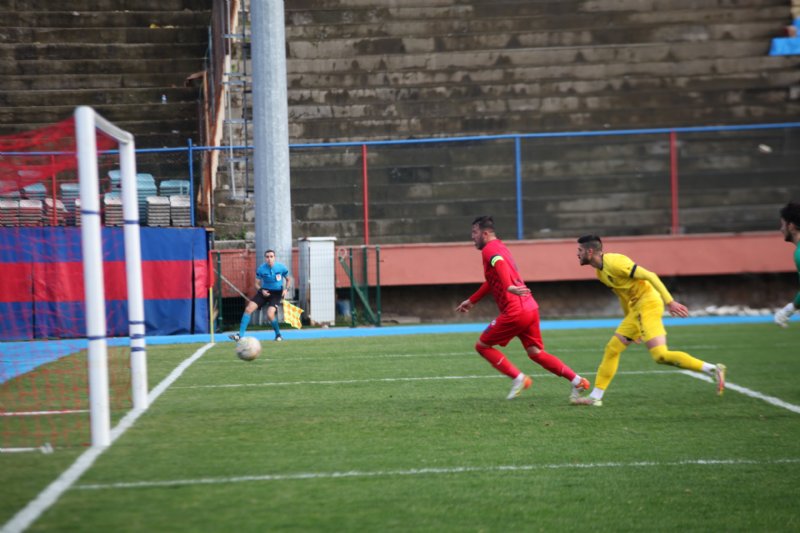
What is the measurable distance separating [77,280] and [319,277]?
485cm

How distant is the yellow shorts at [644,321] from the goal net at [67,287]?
4742 mm

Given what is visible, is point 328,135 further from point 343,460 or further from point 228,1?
point 343,460

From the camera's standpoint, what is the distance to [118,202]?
62.5 feet

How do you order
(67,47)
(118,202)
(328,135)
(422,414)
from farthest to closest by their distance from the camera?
(67,47), (328,135), (118,202), (422,414)

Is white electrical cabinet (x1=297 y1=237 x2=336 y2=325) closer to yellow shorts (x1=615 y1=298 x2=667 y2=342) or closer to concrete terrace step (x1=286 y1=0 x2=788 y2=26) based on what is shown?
concrete terrace step (x1=286 y1=0 x2=788 y2=26)

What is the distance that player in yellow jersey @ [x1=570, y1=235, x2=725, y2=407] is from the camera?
996 centimetres

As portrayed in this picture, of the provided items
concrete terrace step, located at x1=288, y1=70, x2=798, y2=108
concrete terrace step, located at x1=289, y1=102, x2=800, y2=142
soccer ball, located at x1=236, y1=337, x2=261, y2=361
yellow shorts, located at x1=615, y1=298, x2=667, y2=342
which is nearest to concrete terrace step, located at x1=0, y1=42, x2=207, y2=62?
concrete terrace step, located at x1=288, y1=70, x2=798, y2=108

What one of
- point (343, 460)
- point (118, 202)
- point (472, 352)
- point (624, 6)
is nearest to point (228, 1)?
point (118, 202)

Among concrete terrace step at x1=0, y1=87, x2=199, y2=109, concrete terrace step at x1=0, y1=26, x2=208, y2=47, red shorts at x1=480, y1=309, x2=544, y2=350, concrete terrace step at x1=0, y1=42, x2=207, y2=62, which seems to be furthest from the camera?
concrete terrace step at x1=0, y1=26, x2=208, y2=47

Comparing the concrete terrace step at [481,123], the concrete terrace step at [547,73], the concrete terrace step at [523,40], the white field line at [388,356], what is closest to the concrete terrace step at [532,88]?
the concrete terrace step at [547,73]

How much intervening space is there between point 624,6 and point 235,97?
10837mm

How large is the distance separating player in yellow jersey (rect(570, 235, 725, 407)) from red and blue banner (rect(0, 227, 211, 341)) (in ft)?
34.6

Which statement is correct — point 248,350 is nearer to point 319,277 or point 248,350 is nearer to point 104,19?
point 319,277

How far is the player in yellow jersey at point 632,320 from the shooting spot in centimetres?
996
